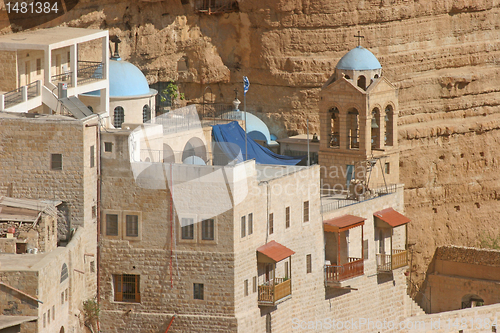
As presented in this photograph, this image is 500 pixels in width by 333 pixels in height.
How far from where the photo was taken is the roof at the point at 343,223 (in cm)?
5184

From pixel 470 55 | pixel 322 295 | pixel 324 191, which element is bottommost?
pixel 322 295

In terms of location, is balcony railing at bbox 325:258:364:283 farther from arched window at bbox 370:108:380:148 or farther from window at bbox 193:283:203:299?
window at bbox 193:283:203:299

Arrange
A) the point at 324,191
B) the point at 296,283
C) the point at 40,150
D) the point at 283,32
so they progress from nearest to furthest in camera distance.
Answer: the point at 40,150, the point at 296,283, the point at 324,191, the point at 283,32

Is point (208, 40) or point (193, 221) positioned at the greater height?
point (208, 40)

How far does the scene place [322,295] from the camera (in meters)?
52.2

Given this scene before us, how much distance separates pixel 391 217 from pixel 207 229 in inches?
426

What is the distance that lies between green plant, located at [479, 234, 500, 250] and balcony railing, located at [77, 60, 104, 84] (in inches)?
842

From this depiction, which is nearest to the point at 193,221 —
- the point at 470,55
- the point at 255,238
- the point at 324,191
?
the point at 255,238

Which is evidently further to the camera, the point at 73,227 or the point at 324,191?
the point at 324,191

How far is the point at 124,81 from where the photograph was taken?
57.2 metres

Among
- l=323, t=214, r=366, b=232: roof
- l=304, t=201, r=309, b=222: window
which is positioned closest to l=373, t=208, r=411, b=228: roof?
l=323, t=214, r=366, b=232: roof

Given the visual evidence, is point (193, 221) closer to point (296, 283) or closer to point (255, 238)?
point (255, 238)

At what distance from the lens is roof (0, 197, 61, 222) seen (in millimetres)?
46188

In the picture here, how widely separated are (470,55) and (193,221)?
2506 centimetres
